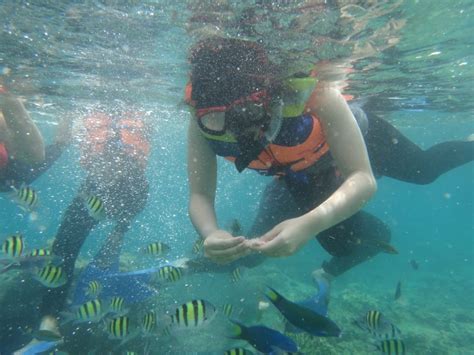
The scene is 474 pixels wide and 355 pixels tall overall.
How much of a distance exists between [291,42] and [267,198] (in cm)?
445

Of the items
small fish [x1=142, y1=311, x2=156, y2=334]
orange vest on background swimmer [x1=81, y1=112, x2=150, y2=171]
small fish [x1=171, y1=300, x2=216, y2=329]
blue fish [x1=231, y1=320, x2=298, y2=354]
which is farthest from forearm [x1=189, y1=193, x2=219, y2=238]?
orange vest on background swimmer [x1=81, y1=112, x2=150, y2=171]

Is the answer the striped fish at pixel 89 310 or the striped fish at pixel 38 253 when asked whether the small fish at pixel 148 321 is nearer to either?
the striped fish at pixel 89 310

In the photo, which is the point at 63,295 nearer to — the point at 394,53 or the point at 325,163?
the point at 325,163

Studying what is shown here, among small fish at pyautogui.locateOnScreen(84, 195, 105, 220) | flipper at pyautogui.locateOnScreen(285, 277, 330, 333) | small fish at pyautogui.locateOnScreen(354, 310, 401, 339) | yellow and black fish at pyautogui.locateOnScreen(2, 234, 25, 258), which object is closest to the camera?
small fish at pyautogui.locateOnScreen(354, 310, 401, 339)

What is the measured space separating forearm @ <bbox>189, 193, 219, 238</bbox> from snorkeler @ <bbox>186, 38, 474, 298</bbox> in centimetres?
1

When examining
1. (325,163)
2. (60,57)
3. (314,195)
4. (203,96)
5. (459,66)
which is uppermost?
(60,57)

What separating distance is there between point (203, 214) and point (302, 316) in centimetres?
186

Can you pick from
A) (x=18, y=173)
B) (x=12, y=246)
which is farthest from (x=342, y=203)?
(x=18, y=173)

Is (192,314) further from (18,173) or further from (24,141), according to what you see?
(18,173)

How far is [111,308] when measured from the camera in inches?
256

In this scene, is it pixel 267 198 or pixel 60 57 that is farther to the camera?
pixel 60 57

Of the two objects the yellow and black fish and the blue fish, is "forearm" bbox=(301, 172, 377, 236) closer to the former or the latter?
the blue fish

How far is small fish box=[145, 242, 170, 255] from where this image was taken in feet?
25.3

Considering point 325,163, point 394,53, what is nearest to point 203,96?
point 325,163
